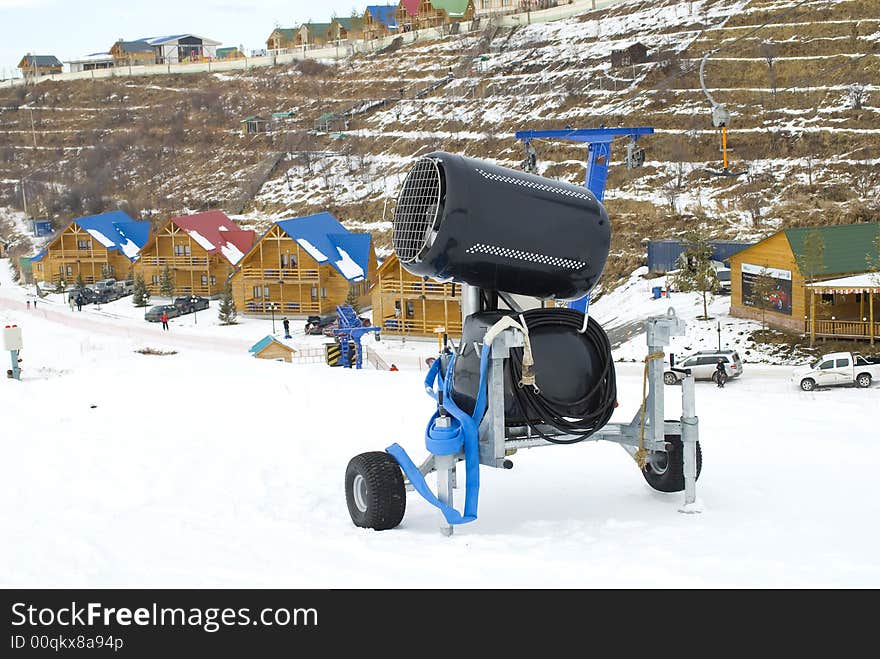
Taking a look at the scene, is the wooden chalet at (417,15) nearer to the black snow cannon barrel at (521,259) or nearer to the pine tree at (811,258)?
the pine tree at (811,258)

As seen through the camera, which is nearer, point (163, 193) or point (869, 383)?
point (869, 383)

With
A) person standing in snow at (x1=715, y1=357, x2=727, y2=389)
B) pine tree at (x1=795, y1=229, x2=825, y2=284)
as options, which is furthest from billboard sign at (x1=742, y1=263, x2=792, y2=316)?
person standing in snow at (x1=715, y1=357, x2=727, y2=389)

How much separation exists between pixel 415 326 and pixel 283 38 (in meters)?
107

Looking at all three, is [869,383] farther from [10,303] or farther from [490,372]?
[10,303]

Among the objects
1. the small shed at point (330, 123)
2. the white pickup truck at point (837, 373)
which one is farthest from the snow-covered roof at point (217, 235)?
the white pickup truck at point (837, 373)

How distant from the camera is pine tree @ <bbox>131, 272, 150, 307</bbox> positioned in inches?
2110

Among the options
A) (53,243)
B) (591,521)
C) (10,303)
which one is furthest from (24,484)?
(53,243)

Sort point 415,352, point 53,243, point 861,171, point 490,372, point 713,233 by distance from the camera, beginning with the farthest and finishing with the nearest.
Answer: point 53,243, point 861,171, point 713,233, point 415,352, point 490,372

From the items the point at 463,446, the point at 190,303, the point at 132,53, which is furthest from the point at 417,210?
the point at 132,53

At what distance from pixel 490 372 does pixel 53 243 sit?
196ft

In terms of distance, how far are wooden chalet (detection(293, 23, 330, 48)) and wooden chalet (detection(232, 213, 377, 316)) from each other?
9147 cm

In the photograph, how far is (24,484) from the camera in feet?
32.3

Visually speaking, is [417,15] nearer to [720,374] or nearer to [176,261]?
[176,261]

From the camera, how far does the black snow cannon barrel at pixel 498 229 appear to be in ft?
27.0
